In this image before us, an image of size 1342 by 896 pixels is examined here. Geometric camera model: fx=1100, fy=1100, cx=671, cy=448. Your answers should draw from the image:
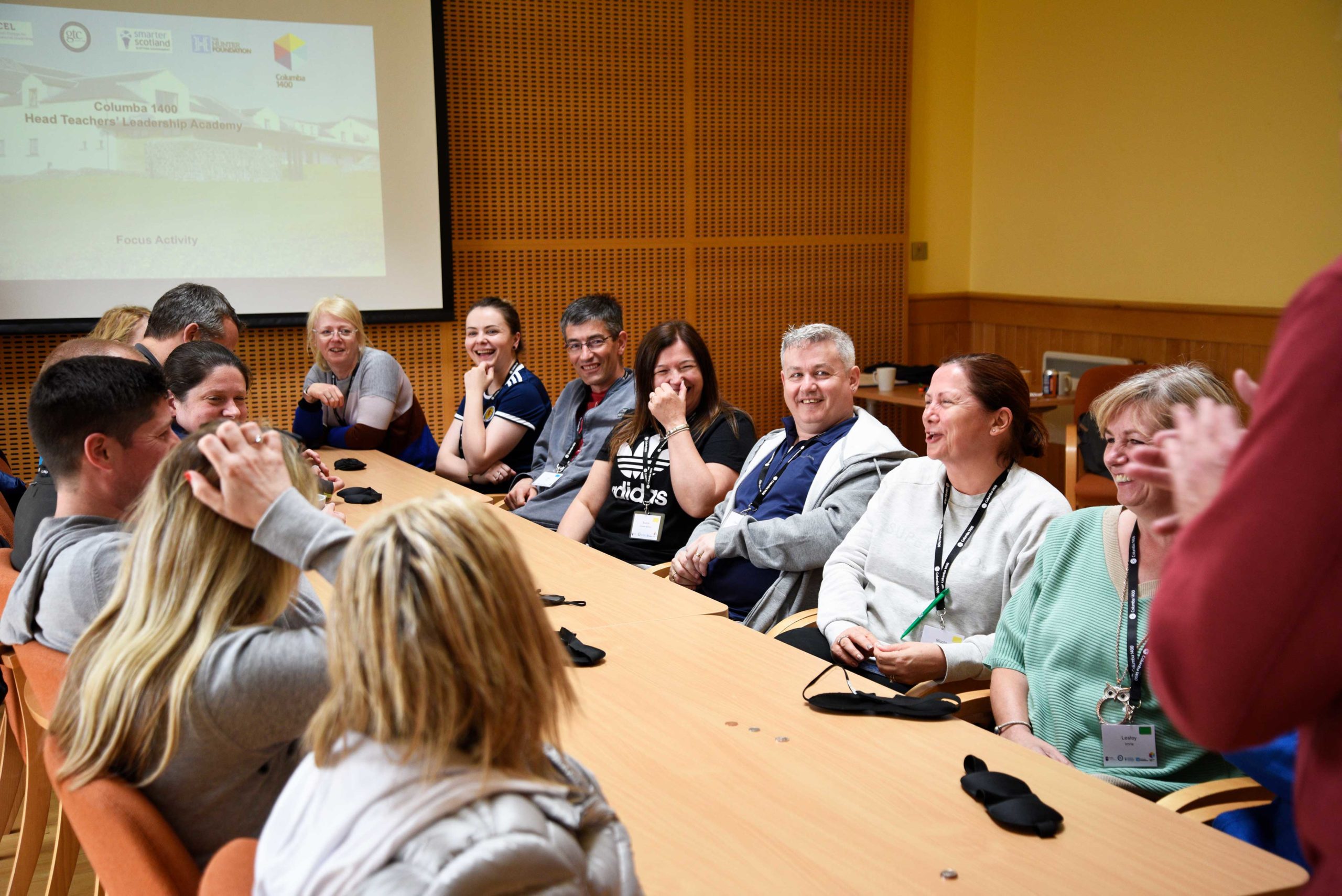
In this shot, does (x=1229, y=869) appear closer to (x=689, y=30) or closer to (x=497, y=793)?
(x=497, y=793)

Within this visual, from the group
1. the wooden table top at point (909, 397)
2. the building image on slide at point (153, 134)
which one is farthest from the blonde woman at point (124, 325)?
the wooden table top at point (909, 397)

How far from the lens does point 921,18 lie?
730 cm

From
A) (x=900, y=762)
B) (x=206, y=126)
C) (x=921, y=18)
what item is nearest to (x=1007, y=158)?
(x=921, y=18)

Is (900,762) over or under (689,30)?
under

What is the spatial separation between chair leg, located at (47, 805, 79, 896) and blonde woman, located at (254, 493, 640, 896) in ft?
5.31

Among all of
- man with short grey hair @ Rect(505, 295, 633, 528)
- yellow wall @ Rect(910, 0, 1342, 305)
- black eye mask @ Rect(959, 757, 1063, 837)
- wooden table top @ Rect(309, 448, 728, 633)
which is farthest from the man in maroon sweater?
yellow wall @ Rect(910, 0, 1342, 305)

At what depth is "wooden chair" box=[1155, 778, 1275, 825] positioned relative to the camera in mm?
1798

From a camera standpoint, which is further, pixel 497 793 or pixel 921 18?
pixel 921 18

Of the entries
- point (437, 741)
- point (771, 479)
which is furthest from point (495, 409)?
point (437, 741)

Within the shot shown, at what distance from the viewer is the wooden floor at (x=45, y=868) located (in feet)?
9.04

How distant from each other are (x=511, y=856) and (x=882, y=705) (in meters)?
1.13

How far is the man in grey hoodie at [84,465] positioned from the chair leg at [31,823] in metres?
0.77

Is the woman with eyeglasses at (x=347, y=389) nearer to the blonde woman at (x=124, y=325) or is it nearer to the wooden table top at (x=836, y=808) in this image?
the blonde woman at (x=124, y=325)

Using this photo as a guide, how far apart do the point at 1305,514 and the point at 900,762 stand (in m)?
1.06
